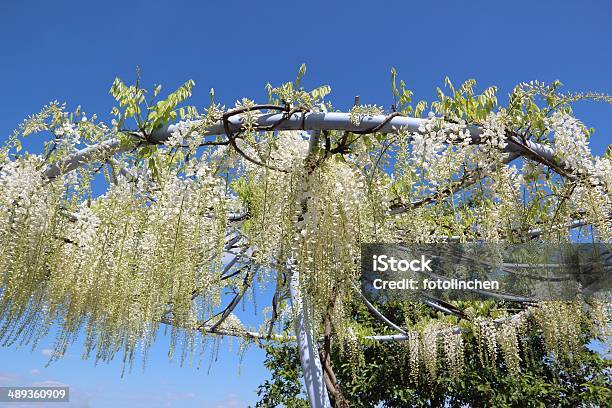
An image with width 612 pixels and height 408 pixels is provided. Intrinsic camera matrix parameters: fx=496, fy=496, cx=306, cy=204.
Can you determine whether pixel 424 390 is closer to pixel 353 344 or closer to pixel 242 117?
pixel 353 344

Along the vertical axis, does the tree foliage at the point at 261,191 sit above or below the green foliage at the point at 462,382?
above

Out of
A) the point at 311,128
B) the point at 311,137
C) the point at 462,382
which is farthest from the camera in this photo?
the point at 462,382

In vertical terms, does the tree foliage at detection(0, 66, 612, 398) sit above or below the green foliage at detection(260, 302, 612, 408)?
above

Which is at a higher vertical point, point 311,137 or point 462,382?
point 311,137

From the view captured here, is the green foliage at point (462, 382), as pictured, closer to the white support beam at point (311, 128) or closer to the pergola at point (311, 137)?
the pergola at point (311, 137)

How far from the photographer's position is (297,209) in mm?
2537

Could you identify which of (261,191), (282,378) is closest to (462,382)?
(282,378)

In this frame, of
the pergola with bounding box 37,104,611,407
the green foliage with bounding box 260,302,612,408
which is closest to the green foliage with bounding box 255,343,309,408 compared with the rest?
the green foliage with bounding box 260,302,612,408

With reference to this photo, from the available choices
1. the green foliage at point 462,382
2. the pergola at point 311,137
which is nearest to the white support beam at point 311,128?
the pergola at point 311,137

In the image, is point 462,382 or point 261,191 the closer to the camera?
point 261,191

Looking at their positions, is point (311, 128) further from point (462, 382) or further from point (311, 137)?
point (462, 382)

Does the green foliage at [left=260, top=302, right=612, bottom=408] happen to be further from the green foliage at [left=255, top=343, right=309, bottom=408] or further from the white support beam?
the white support beam

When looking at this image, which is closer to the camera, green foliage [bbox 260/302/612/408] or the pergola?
the pergola

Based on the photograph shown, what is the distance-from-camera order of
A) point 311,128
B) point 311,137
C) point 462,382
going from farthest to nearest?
point 462,382 → point 311,137 → point 311,128
